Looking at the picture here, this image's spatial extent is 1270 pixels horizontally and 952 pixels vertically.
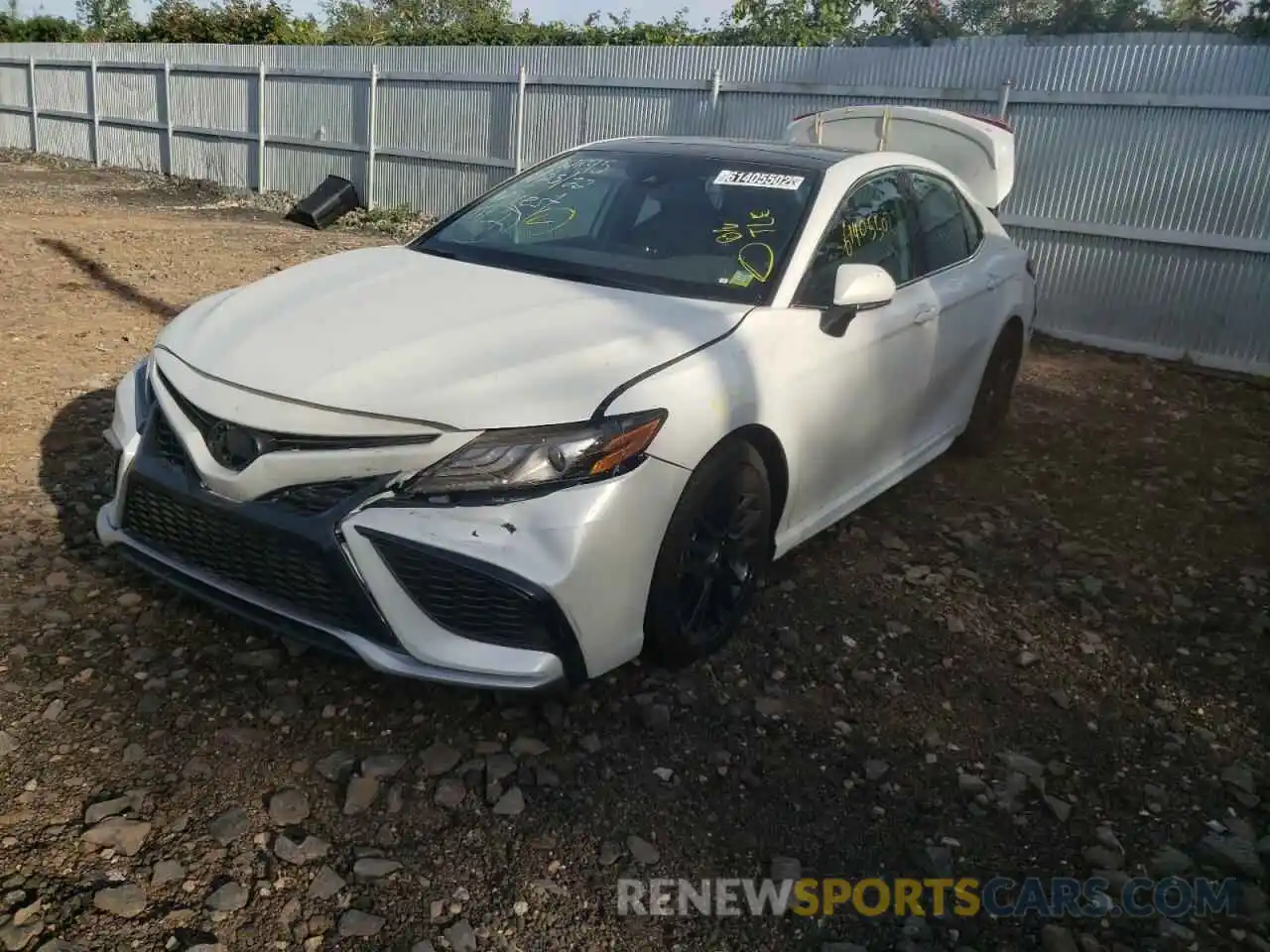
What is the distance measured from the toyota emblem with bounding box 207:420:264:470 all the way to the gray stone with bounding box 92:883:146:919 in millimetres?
1037

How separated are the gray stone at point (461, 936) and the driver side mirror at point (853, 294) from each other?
2.19 meters

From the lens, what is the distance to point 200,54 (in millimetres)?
17000

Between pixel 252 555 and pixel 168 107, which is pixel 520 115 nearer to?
pixel 168 107

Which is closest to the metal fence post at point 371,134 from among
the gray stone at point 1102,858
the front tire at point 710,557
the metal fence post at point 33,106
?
the metal fence post at point 33,106

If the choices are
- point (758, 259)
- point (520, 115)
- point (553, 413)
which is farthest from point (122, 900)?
point (520, 115)

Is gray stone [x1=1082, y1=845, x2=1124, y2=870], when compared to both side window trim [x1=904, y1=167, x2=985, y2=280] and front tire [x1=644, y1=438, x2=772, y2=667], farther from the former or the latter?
side window trim [x1=904, y1=167, x2=985, y2=280]

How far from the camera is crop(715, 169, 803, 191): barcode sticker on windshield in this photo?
13.0 feet

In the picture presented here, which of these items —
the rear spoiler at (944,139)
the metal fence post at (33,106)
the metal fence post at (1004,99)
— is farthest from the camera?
the metal fence post at (33,106)

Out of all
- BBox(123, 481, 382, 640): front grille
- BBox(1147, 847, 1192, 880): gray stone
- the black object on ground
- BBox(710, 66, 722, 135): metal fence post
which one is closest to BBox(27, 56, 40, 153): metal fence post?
the black object on ground

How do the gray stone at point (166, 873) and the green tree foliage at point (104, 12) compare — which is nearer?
the gray stone at point (166, 873)

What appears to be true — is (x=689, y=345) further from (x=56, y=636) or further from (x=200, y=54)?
(x=200, y=54)

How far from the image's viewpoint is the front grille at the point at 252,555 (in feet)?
8.93

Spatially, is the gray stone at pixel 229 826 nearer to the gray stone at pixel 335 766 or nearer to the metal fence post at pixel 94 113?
the gray stone at pixel 335 766

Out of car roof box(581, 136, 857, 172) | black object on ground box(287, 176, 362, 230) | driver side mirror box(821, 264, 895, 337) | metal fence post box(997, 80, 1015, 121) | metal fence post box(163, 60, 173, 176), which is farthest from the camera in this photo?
metal fence post box(163, 60, 173, 176)
